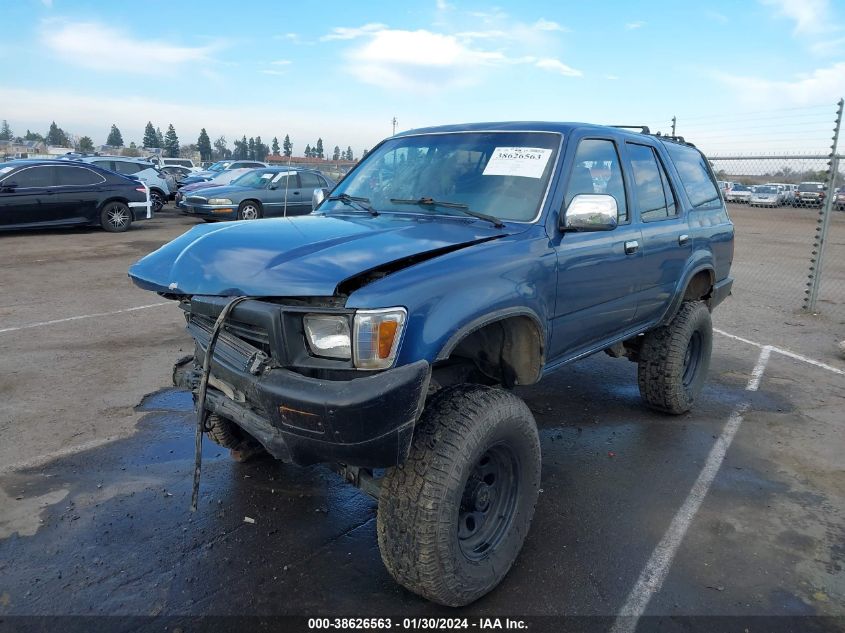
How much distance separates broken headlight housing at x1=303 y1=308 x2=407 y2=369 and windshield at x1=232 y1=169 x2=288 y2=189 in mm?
14385

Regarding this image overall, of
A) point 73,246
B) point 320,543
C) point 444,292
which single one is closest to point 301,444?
point 444,292

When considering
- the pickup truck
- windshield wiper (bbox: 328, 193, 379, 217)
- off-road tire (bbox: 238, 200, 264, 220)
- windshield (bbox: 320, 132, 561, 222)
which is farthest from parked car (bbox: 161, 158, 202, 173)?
the pickup truck

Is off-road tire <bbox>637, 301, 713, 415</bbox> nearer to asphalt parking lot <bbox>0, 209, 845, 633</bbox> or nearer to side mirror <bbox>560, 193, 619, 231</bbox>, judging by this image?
asphalt parking lot <bbox>0, 209, 845, 633</bbox>

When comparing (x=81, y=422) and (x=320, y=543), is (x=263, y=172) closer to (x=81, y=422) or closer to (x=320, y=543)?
(x=81, y=422)

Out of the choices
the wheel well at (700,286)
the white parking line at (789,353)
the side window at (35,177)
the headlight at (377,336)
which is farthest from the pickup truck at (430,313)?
the side window at (35,177)

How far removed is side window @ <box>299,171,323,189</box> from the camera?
16.5 metres

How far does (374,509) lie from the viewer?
3.54 m

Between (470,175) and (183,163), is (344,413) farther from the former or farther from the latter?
(183,163)

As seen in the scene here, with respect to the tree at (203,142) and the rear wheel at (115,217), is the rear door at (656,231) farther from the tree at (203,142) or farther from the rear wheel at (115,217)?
the tree at (203,142)

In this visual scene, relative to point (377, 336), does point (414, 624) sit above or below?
below

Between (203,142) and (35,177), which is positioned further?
(203,142)

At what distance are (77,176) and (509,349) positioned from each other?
14005 millimetres

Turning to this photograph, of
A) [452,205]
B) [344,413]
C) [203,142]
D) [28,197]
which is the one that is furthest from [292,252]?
[203,142]

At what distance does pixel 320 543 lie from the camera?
10.4 ft
